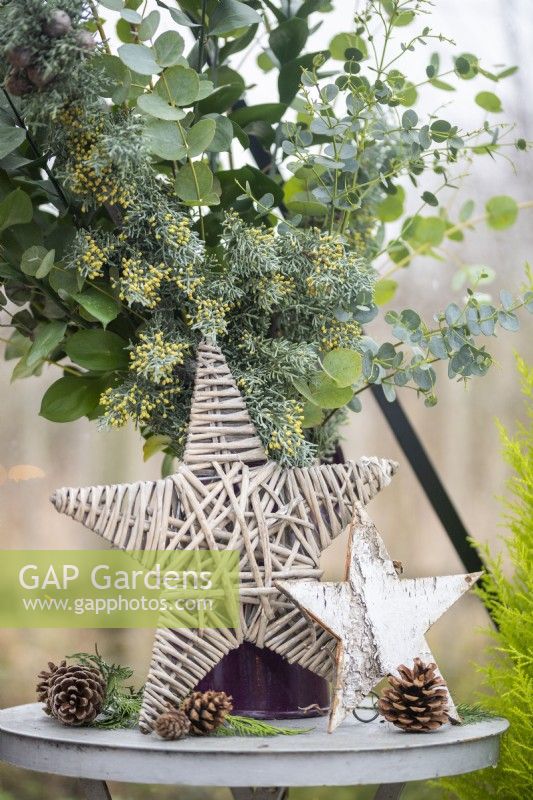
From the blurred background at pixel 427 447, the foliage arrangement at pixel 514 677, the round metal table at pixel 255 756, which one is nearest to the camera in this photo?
the round metal table at pixel 255 756

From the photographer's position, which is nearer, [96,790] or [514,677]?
[96,790]

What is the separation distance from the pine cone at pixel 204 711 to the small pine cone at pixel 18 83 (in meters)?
0.52

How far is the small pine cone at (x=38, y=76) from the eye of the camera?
0.67 meters

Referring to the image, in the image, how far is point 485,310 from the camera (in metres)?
0.79

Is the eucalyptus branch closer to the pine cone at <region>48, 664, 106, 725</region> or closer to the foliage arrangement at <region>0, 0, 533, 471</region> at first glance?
the foliage arrangement at <region>0, 0, 533, 471</region>

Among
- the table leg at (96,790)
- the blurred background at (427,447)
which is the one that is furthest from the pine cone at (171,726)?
the blurred background at (427,447)

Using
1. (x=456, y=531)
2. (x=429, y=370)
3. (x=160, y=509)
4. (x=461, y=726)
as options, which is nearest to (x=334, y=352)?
(x=429, y=370)

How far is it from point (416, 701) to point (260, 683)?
0.14 meters

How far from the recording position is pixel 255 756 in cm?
60

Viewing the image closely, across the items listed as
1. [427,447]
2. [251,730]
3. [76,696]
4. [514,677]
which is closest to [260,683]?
[251,730]

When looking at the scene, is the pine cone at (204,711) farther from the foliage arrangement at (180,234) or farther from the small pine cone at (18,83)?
the small pine cone at (18,83)

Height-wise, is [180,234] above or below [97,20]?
below

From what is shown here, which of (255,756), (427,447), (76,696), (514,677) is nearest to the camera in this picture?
(255,756)

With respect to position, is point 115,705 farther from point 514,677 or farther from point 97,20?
point 97,20
